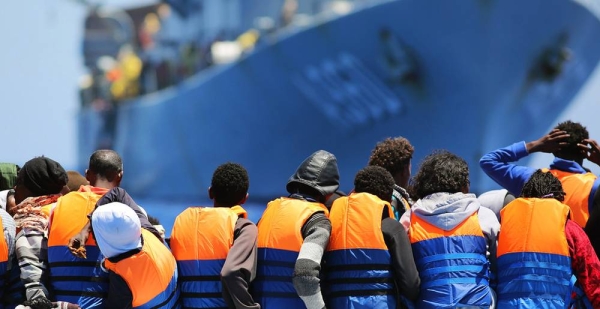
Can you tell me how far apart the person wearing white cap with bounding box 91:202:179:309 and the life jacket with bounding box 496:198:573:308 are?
4.84 feet

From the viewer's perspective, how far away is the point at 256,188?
2280cm

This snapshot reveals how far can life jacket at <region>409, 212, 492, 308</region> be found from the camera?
12.1ft

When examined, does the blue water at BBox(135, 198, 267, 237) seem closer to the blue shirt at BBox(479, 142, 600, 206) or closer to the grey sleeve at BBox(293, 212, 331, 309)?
the blue shirt at BBox(479, 142, 600, 206)

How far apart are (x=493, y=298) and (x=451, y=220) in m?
0.39

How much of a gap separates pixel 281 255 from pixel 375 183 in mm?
530

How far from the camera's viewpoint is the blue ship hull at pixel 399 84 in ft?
58.4

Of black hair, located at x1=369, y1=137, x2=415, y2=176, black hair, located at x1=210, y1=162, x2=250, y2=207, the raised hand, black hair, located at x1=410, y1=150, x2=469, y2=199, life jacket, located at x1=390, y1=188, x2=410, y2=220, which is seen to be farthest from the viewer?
the raised hand

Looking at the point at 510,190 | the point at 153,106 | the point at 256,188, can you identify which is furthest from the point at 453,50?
the point at 510,190

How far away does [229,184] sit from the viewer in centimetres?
397

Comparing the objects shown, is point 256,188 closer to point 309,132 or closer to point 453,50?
point 309,132

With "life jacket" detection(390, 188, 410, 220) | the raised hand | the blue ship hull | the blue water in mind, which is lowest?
the blue water

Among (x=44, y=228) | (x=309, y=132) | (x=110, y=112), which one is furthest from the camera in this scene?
(x=110, y=112)

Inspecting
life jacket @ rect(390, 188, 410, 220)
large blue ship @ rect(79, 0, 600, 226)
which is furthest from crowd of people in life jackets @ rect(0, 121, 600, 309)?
large blue ship @ rect(79, 0, 600, 226)

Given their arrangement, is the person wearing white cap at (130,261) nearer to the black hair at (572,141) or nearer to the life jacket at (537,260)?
the life jacket at (537,260)
